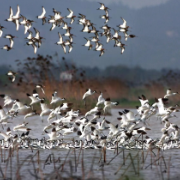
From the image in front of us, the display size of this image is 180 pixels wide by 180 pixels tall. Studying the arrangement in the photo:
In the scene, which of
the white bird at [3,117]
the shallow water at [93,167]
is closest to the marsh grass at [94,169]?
the shallow water at [93,167]

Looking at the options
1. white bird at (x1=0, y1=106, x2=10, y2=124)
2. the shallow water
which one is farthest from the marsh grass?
white bird at (x1=0, y1=106, x2=10, y2=124)

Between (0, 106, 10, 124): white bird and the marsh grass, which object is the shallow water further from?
(0, 106, 10, 124): white bird

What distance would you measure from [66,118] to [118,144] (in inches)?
68.8

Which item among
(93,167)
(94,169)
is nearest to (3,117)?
(93,167)

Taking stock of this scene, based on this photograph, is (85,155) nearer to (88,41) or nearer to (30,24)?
(30,24)

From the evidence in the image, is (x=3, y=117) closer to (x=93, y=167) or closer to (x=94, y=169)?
(x=93, y=167)

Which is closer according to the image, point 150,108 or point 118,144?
point 118,144

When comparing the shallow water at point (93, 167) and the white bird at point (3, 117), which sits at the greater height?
the white bird at point (3, 117)

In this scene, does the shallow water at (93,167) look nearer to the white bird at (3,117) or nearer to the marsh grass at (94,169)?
the marsh grass at (94,169)

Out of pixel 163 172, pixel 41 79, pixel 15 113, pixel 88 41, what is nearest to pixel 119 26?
pixel 88 41

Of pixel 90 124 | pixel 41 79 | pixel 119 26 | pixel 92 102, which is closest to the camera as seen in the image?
pixel 90 124

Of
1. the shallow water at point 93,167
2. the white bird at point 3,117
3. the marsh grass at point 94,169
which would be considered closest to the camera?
the marsh grass at point 94,169

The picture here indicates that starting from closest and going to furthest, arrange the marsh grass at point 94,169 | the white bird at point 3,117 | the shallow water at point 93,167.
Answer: the marsh grass at point 94,169
the shallow water at point 93,167
the white bird at point 3,117

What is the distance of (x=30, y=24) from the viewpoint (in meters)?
22.5
